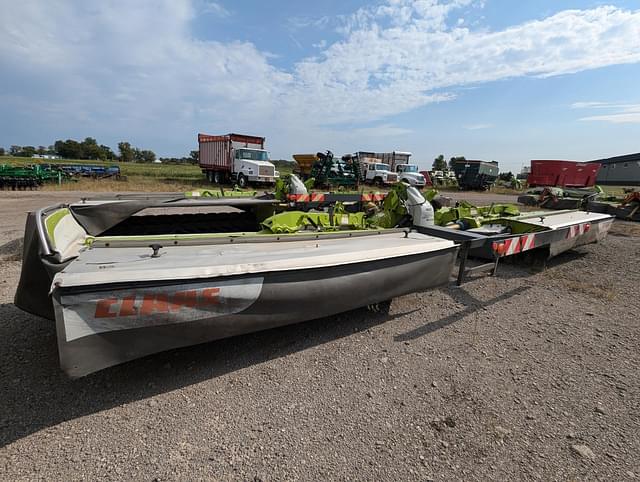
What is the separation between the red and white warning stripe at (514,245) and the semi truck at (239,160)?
1667 centimetres

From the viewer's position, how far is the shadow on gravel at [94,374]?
5.91ft

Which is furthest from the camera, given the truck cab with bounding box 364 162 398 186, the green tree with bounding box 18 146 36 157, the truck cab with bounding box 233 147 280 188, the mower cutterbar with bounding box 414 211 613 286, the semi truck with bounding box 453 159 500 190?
the green tree with bounding box 18 146 36 157

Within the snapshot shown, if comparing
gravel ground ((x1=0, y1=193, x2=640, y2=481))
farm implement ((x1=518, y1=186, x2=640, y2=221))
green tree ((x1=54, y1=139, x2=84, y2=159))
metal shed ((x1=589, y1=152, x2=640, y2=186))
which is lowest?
gravel ground ((x1=0, y1=193, x2=640, y2=481))

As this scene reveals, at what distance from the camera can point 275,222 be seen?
3.14 m

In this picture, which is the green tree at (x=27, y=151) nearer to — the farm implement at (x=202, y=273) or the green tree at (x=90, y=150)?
the green tree at (x=90, y=150)

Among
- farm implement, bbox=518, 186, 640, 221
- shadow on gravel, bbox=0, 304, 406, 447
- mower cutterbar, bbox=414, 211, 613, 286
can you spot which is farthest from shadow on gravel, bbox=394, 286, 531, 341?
farm implement, bbox=518, 186, 640, 221

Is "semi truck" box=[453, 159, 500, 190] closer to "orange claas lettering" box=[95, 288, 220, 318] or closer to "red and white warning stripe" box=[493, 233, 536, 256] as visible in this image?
"red and white warning stripe" box=[493, 233, 536, 256]

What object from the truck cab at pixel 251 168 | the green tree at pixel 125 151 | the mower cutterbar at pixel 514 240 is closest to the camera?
the mower cutterbar at pixel 514 240

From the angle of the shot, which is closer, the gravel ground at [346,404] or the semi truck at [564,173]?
the gravel ground at [346,404]

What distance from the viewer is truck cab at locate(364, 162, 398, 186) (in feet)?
74.9

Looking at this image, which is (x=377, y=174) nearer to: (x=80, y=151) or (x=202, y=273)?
(x=202, y=273)

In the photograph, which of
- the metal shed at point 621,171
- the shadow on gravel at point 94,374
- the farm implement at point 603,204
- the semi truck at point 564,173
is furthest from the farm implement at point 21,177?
the metal shed at point 621,171

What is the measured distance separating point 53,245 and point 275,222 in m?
1.69

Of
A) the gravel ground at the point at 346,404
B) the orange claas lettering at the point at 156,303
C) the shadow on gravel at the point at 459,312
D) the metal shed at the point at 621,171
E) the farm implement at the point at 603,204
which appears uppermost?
the metal shed at the point at 621,171
